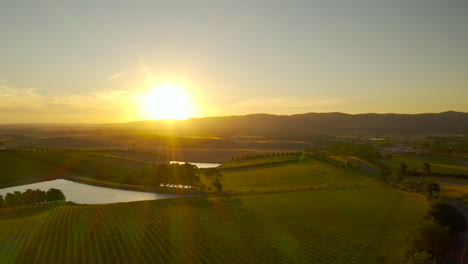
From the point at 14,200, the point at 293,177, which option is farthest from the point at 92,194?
the point at 293,177

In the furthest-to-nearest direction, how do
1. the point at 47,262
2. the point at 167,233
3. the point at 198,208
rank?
the point at 198,208 → the point at 167,233 → the point at 47,262

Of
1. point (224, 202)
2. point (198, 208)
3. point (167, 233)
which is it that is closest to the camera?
point (167, 233)

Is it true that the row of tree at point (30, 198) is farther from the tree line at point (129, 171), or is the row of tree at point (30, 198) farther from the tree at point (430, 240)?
the tree at point (430, 240)

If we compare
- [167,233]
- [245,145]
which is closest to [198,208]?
[167,233]

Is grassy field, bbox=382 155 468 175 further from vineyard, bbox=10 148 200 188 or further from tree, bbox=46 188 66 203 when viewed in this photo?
tree, bbox=46 188 66 203

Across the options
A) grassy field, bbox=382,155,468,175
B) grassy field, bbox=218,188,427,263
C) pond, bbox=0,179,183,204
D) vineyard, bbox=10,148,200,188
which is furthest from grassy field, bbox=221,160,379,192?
grassy field, bbox=382,155,468,175

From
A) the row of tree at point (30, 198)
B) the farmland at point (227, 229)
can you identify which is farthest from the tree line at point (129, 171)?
the row of tree at point (30, 198)

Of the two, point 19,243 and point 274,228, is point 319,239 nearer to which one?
point 274,228
